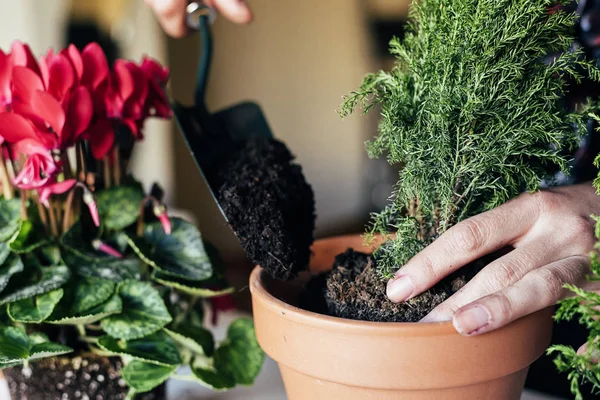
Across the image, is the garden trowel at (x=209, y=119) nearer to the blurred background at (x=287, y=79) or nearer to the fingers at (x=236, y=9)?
the fingers at (x=236, y=9)

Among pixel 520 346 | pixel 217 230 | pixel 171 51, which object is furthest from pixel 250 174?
pixel 217 230

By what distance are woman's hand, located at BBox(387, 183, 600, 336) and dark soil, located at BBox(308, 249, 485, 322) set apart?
2 centimetres

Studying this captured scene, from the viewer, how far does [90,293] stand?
0.65 m

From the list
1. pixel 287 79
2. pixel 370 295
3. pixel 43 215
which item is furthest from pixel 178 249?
pixel 287 79

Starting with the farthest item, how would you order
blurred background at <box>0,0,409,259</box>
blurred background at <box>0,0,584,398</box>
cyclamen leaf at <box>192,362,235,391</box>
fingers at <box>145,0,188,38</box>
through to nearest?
1. blurred background at <box>0,0,409,259</box>
2. blurred background at <box>0,0,584,398</box>
3. fingers at <box>145,0,188,38</box>
4. cyclamen leaf at <box>192,362,235,391</box>

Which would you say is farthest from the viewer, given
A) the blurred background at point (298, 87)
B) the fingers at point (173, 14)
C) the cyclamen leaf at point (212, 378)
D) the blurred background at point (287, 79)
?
the blurred background at point (298, 87)

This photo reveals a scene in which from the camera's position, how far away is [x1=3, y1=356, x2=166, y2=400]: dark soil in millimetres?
653

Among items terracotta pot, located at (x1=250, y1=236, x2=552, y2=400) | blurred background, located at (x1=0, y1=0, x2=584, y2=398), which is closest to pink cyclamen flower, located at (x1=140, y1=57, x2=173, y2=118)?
terracotta pot, located at (x1=250, y1=236, x2=552, y2=400)

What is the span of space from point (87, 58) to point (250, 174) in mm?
224

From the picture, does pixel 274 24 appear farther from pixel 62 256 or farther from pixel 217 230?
pixel 62 256

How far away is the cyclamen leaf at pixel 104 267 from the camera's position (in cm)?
66

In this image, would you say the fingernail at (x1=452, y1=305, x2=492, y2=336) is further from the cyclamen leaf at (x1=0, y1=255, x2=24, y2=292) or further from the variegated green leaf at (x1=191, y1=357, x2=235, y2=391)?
the cyclamen leaf at (x1=0, y1=255, x2=24, y2=292)

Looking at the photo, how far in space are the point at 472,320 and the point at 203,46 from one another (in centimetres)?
48

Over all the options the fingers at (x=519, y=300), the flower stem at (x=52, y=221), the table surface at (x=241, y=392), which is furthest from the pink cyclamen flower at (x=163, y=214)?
the fingers at (x=519, y=300)
